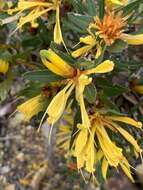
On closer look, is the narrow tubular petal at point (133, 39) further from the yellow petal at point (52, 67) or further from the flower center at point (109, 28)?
the yellow petal at point (52, 67)

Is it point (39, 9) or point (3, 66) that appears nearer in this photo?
point (39, 9)

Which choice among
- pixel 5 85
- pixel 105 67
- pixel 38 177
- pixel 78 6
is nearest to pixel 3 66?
pixel 5 85

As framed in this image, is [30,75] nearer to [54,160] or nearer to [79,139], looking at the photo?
[79,139]

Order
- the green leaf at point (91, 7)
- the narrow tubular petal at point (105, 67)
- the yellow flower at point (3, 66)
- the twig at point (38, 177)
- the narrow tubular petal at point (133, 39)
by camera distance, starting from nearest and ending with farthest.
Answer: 1. the narrow tubular petal at point (105, 67)
2. the narrow tubular petal at point (133, 39)
3. the green leaf at point (91, 7)
4. the yellow flower at point (3, 66)
5. the twig at point (38, 177)

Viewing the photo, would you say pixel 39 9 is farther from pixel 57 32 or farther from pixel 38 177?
pixel 38 177

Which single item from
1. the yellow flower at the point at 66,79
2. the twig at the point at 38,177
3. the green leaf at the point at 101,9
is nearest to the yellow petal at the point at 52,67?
the yellow flower at the point at 66,79

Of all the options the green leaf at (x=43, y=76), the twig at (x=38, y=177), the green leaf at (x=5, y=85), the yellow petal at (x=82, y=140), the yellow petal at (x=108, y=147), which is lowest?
the twig at (x=38, y=177)
